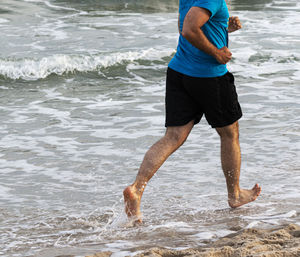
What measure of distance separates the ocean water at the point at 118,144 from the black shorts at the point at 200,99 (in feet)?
2.47

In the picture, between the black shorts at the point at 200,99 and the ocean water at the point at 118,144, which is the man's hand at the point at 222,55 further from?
the ocean water at the point at 118,144

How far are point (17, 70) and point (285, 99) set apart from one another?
17.4 ft

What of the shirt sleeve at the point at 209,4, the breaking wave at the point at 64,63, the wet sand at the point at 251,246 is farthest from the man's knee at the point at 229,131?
the breaking wave at the point at 64,63

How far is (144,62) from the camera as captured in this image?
11555 millimetres

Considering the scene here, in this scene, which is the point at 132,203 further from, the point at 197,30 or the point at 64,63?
the point at 64,63

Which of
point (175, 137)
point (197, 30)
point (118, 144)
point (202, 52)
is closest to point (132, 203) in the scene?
point (175, 137)

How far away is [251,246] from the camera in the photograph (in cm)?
343

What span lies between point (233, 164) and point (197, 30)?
1090 millimetres

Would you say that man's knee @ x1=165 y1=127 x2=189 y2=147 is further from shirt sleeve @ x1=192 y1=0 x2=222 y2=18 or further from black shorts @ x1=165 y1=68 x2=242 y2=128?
shirt sleeve @ x1=192 y1=0 x2=222 y2=18

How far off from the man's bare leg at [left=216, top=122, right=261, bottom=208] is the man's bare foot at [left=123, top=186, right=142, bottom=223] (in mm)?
718

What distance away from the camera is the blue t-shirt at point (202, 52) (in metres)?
3.91

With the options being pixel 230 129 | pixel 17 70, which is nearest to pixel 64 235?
pixel 230 129

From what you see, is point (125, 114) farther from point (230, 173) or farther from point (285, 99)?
point (230, 173)

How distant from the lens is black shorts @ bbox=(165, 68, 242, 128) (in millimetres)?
4004
